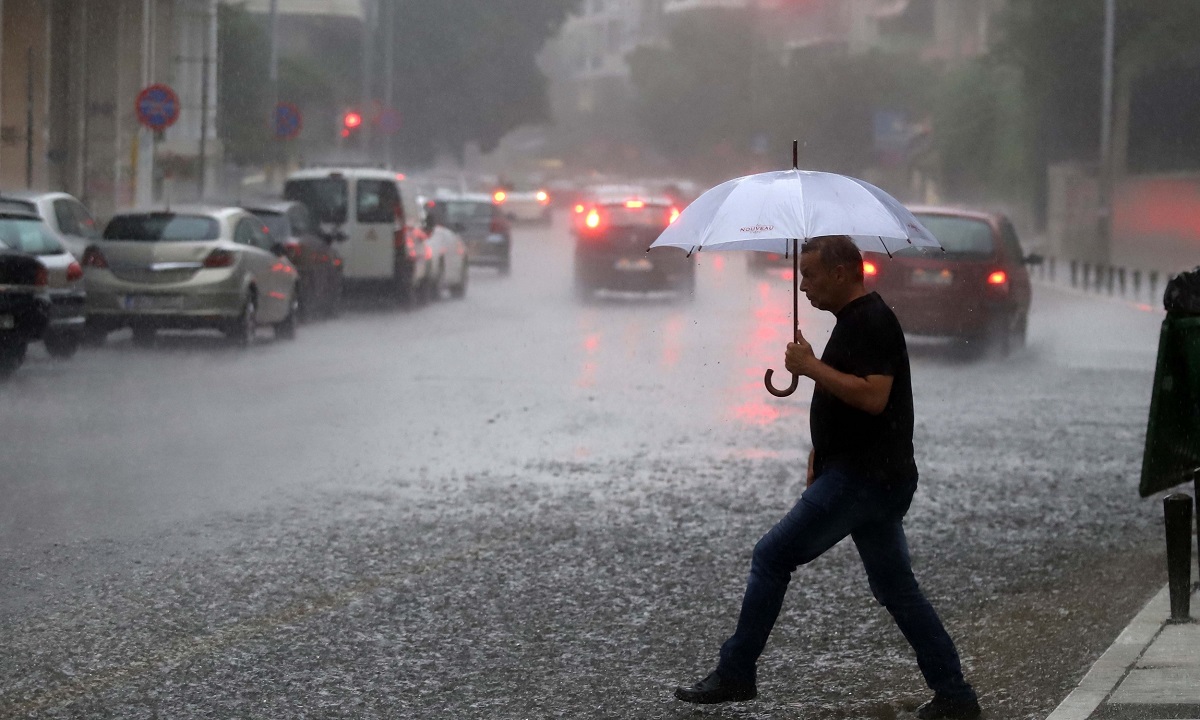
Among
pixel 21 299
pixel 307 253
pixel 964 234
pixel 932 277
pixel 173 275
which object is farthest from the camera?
pixel 307 253

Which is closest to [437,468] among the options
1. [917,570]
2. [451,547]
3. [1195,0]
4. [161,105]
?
[451,547]

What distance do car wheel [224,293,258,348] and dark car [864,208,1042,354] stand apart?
653cm

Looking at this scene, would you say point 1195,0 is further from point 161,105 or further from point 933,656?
point 933,656

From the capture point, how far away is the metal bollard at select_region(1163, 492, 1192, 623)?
7188 millimetres

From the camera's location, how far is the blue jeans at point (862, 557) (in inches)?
231

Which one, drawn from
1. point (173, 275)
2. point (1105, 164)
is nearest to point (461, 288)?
point (173, 275)

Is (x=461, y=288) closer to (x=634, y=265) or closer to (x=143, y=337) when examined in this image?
(x=634, y=265)

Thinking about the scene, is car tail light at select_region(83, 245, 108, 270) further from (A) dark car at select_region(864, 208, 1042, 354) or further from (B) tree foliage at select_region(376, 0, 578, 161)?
(B) tree foliage at select_region(376, 0, 578, 161)

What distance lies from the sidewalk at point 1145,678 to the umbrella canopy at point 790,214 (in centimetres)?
153

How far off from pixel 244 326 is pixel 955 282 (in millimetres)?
7545

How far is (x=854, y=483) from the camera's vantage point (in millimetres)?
5859

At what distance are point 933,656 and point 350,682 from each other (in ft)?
6.23

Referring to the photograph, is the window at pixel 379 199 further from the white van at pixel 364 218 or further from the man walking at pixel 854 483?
the man walking at pixel 854 483

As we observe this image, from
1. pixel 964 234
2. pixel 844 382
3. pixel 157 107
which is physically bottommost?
pixel 844 382
